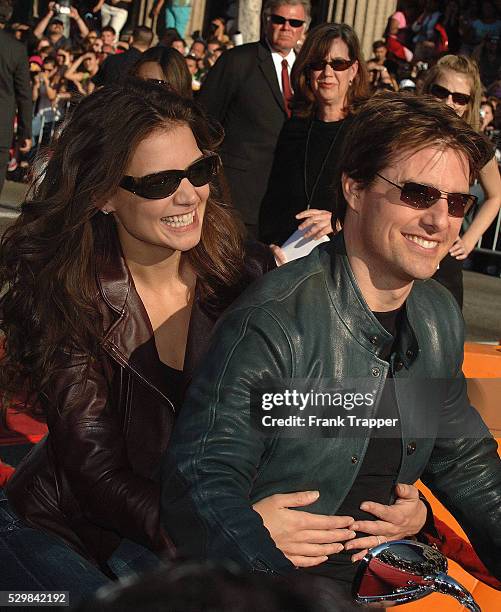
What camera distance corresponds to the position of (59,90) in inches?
649

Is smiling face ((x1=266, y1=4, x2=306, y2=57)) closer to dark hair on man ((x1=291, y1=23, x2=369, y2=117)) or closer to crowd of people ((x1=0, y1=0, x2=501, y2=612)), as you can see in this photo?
dark hair on man ((x1=291, y1=23, x2=369, y2=117))

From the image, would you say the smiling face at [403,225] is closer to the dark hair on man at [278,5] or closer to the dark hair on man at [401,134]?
the dark hair on man at [401,134]

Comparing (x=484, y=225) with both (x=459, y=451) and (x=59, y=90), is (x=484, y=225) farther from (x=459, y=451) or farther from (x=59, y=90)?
(x=59, y=90)

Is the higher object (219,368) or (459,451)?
(219,368)

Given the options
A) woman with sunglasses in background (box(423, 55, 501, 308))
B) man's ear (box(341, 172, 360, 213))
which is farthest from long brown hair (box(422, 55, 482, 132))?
man's ear (box(341, 172, 360, 213))

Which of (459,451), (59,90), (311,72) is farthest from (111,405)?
(59,90)

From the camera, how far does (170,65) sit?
592 centimetres

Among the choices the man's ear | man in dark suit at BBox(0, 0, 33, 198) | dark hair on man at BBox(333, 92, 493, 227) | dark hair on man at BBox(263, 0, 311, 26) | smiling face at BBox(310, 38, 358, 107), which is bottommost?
man in dark suit at BBox(0, 0, 33, 198)

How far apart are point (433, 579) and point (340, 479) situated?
1.49 feet

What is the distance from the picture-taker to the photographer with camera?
18234mm

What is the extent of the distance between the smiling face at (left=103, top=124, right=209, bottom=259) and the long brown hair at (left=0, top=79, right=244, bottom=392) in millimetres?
34

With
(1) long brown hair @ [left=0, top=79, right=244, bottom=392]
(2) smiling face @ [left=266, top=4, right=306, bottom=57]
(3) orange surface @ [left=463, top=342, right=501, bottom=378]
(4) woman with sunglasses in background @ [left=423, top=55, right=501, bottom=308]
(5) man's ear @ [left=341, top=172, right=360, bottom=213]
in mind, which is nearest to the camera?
(5) man's ear @ [left=341, top=172, right=360, bottom=213]

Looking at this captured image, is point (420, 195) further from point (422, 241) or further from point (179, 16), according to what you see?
point (179, 16)

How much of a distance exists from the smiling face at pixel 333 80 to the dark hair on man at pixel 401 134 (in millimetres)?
2899
